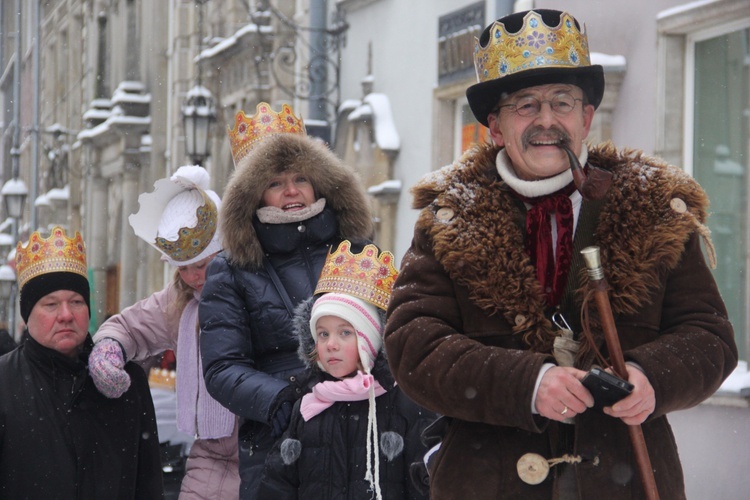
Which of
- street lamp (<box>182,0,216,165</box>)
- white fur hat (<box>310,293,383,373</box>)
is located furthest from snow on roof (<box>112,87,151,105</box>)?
white fur hat (<box>310,293,383,373</box>)

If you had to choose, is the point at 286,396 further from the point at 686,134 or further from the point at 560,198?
the point at 686,134

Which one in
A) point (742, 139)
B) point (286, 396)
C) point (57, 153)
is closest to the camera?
point (286, 396)

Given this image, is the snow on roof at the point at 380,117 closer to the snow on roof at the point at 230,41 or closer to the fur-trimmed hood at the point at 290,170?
the snow on roof at the point at 230,41

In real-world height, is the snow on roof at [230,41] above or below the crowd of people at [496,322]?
above

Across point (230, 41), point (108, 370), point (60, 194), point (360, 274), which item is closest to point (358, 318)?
point (360, 274)

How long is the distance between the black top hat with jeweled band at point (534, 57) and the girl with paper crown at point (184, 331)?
202 centimetres

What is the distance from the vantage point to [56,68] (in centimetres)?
4228

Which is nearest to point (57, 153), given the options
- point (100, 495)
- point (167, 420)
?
point (167, 420)

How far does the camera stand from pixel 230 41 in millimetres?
20781

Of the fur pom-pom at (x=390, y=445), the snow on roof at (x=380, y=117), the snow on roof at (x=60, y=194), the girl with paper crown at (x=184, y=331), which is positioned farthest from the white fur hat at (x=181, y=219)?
the snow on roof at (x=60, y=194)

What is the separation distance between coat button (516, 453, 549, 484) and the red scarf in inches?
14.3

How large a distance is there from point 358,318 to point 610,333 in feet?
5.76

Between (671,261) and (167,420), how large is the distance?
21.2 feet

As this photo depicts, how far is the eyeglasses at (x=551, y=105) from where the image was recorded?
3.41m
